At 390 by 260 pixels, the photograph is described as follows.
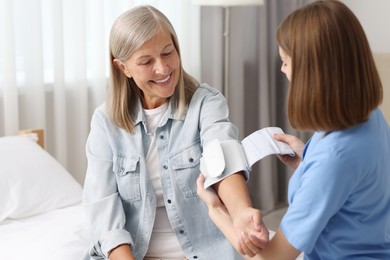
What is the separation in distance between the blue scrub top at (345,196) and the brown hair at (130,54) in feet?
1.89

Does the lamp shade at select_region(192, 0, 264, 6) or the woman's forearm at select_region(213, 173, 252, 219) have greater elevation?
the lamp shade at select_region(192, 0, 264, 6)

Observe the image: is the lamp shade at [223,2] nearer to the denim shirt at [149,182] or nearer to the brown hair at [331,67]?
the denim shirt at [149,182]

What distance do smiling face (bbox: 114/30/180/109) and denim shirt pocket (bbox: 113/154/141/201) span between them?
0.19 metres

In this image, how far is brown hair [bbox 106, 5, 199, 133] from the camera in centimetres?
162

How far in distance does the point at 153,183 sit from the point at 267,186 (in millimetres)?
2291

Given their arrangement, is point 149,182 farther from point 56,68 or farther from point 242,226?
point 56,68

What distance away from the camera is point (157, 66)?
164 cm

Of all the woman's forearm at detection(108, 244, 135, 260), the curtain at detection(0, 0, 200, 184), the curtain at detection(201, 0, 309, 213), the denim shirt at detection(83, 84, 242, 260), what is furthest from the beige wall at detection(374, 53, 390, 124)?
the woman's forearm at detection(108, 244, 135, 260)

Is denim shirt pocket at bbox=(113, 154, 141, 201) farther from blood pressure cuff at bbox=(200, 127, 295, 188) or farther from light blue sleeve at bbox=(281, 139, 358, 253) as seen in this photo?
light blue sleeve at bbox=(281, 139, 358, 253)

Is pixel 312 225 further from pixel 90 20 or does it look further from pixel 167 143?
pixel 90 20

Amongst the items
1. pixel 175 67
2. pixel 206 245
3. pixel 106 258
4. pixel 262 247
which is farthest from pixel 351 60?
pixel 106 258

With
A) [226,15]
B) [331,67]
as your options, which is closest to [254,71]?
[226,15]

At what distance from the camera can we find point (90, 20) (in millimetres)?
2971

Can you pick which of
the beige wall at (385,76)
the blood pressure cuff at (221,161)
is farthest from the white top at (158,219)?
the beige wall at (385,76)
